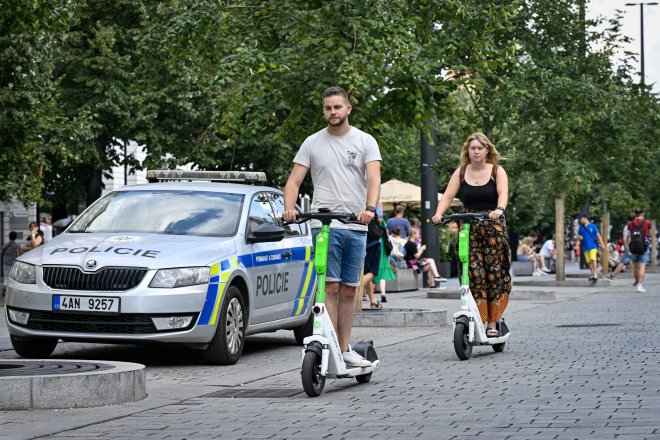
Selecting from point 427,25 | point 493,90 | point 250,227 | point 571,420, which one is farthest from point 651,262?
point 571,420

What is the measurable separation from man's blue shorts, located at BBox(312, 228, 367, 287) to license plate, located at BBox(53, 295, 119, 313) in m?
2.25

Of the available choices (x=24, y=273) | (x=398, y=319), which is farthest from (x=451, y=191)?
(x=398, y=319)

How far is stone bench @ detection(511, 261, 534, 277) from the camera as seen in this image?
149ft

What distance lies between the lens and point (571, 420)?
25.1ft

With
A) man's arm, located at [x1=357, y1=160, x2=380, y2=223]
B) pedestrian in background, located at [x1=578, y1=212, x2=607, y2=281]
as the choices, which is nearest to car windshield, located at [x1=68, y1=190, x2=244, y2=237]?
man's arm, located at [x1=357, y1=160, x2=380, y2=223]

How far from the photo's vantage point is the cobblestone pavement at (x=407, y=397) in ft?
24.6

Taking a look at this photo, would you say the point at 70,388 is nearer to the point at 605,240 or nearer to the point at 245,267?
the point at 245,267

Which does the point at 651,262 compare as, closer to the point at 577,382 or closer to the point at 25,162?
the point at 25,162

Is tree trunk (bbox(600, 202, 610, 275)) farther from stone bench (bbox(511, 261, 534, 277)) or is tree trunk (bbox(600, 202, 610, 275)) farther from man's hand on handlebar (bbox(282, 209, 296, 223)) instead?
man's hand on handlebar (bbox(282, 209, 296, 223))

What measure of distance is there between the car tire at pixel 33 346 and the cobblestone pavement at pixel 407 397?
526 millimetres

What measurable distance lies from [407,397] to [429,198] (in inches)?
899

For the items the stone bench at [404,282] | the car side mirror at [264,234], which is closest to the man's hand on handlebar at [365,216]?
the car side mirror at [264,234]

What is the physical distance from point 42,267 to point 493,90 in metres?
15.5

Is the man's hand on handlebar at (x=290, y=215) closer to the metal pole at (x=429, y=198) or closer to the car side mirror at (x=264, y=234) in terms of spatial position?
the car side mirror at (x=264, y=234)
